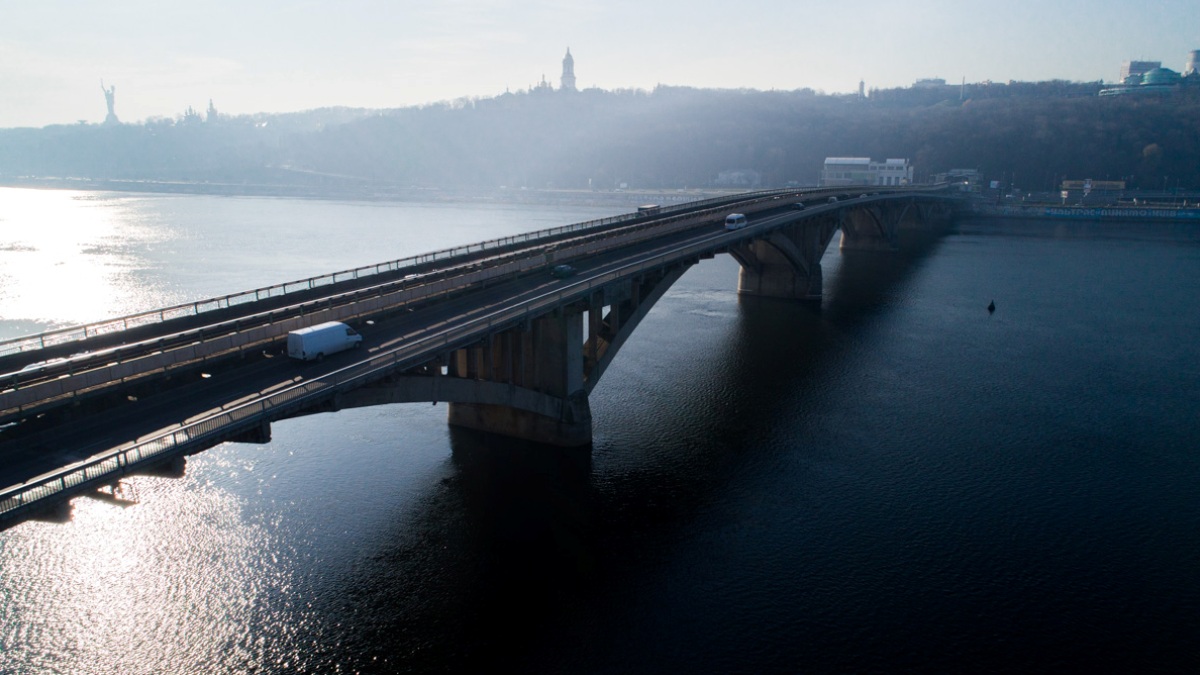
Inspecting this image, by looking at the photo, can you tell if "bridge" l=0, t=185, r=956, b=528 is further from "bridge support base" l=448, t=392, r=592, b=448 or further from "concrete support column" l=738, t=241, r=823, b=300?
"concrete support column" l=738, t=241, r=823, b=300

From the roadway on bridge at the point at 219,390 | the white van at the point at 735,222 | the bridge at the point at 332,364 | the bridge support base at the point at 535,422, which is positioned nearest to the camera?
the roadway on bridge at the point at 219,390

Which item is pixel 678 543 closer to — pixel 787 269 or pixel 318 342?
pixel 318 342

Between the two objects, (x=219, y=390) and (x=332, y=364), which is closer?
(x=219, y=390)

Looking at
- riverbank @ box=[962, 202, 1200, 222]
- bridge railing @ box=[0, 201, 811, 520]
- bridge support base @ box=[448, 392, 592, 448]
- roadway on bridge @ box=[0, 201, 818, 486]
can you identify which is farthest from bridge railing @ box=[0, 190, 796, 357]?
riverbank @ box=[962, 202, 1200, 222]

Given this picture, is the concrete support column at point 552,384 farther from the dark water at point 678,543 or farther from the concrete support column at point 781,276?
the concrete support column at point 781,276

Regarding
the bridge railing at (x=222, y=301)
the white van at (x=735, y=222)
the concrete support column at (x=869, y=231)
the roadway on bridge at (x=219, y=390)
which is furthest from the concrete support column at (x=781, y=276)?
the concrete support column at (x=869, y=231)

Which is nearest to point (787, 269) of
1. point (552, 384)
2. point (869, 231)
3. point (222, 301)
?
point (552, 384)
